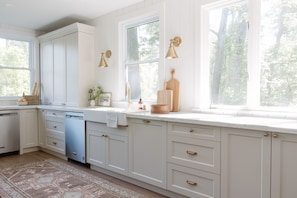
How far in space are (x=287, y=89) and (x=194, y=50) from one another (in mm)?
1091

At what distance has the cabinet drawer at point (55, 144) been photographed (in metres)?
3.84

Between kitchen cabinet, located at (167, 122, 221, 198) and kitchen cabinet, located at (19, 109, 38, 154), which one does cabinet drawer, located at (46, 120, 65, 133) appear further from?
kitchen cabinet, located at (167, 122, 221, 198)

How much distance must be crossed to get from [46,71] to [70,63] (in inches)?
37.2

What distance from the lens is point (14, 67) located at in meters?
4.62

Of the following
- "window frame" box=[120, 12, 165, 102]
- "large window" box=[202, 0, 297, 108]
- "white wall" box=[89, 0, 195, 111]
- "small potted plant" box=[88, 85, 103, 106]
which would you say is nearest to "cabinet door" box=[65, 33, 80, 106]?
"small potted plant" box=[88, 85, 103, 106]

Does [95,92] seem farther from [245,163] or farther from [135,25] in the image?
[245,163]

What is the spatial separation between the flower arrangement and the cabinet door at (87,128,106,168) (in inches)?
31.5

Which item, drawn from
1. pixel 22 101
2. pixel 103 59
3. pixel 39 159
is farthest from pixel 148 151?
pixel 22 101

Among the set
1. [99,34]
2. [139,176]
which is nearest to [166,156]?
[139,176]

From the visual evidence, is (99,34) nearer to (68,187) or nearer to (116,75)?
(116,75)

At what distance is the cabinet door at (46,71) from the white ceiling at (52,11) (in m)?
0.48

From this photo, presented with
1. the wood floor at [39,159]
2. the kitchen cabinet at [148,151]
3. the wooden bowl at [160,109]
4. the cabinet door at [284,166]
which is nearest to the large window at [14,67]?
the wood floor at [39,159]

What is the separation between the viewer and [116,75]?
12.4 feet

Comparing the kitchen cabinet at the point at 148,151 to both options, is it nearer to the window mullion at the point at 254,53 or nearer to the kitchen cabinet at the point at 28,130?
the window mullion at the point at 254,53
